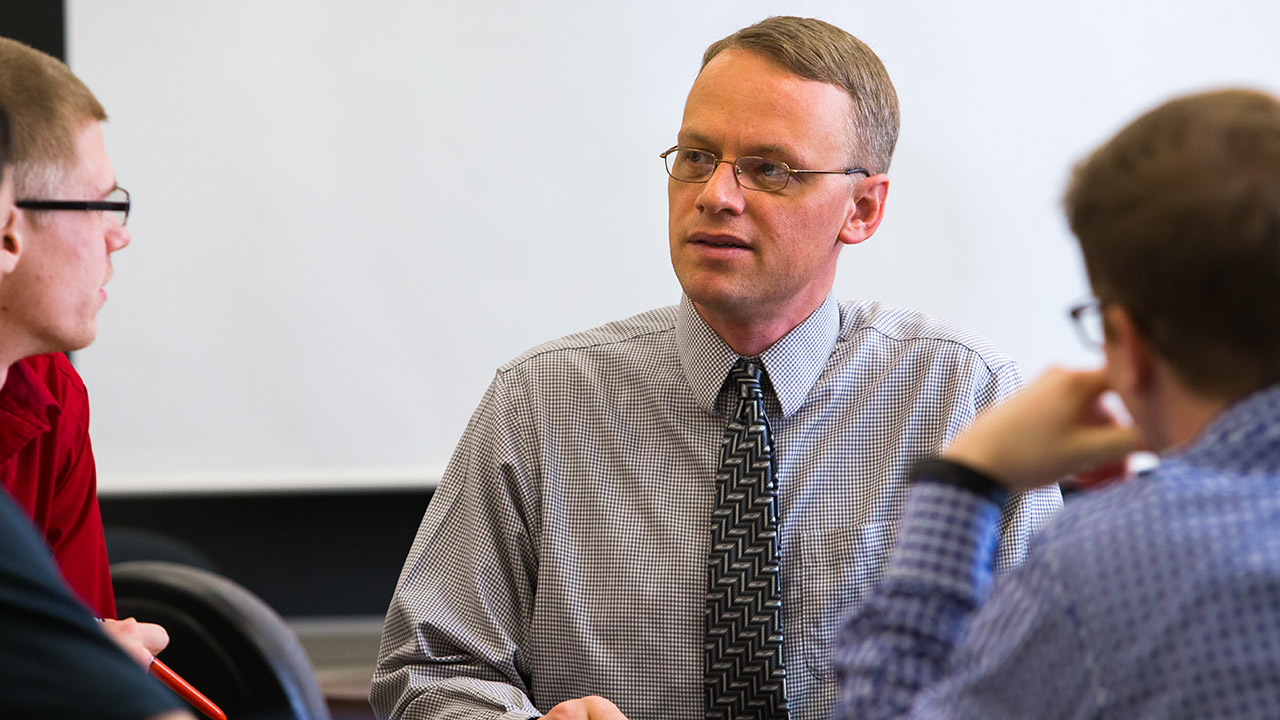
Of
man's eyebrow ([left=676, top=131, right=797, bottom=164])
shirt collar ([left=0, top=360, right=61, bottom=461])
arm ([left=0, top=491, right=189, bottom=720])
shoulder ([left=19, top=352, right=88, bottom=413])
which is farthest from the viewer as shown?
A: man's eyebrow ([left=676, top=131, right=797, bottom=164])

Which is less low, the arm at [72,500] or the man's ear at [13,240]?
the man's ear at [13,240]

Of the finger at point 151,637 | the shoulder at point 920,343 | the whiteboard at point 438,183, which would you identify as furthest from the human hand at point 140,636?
the whiteboard at point 438,183

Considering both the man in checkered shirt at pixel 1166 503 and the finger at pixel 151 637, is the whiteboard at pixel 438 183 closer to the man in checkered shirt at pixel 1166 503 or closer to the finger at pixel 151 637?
the finger at pixel 151 637

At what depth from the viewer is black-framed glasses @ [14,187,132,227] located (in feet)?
4.26

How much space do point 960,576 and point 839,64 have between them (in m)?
0.94

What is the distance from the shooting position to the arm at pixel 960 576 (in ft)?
2.65

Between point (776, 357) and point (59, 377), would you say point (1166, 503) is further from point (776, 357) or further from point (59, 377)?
point (59, 377)

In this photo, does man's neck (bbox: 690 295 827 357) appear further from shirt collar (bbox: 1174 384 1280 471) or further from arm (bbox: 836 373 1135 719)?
shirt collar (bbox: 1174 384 1280 471)

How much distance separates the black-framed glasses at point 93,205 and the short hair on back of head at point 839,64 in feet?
2.62

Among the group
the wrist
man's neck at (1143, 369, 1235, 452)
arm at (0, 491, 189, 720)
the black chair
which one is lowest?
the black chair

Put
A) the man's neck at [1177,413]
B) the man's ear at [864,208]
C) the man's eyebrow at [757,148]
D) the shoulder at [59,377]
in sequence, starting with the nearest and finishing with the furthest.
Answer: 1. the man's neck at [1177,413]
2. the shoulder at [59,377]
3. the man's eyebrow at [757,148]
4. the man's ear at [864,208]

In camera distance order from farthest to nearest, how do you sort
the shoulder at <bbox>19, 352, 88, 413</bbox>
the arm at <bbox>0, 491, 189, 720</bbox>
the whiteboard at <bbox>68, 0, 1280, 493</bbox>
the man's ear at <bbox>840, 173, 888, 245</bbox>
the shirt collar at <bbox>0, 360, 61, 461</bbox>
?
the whiteboard at <bbox>68, 0, 1280, 493</bbox>, the man's ear at <bbox>840, 173, 888, 245</bbox>, the shoulder at <bbox>19, 352, 88, 413</bbox>, the shirt collar at <bbox>0, 360, 61, 461</bbox>, the arm at <bbox>0, 491, 189, 720</bbox>

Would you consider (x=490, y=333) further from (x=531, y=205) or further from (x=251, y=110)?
(x=251, y=110)

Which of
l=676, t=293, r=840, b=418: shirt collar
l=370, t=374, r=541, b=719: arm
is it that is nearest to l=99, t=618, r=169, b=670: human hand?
l=370, t=374, r=541, b=719: arm
